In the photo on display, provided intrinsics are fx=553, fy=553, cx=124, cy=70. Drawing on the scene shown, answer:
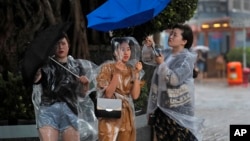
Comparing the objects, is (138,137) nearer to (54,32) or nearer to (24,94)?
(24,94)

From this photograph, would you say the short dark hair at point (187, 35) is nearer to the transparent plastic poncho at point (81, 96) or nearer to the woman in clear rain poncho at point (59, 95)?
the transparent plastic poncho at point (81, 96)

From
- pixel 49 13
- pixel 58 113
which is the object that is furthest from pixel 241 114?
pixel 58 113

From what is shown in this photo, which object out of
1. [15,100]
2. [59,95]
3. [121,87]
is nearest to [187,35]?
[121,87]

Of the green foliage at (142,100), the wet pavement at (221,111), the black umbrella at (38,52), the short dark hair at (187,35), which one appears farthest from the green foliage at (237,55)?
the black umbrella at (38,52)

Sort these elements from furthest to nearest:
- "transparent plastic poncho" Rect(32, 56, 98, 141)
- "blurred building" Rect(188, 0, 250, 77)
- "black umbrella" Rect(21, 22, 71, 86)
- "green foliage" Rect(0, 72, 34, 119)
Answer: "blurred building" Rect(188, 0, 250, 77) < "green foliage" Rect(0, 72, 34, 119) < "transparent plastic poncho" Rect(32, 56, 98, 141) < "black umbrella" Rect(21, 22, 71, 86)

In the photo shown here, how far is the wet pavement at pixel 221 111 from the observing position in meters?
9.72

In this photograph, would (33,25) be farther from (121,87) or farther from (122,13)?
(121,87)

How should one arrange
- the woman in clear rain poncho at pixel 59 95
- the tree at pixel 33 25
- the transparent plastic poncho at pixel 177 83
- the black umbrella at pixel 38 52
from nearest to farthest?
the black umbrella at pixel 38 52, the woman in clear rain poncho at pixel 59 95, the transparent plastic poncho at pixel 177 83, the tree at pixel 33 25

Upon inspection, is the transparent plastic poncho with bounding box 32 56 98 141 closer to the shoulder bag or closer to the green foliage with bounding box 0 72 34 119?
the shoulder bag

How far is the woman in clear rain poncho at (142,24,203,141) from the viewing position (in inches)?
215

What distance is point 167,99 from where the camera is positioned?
551 centimetres

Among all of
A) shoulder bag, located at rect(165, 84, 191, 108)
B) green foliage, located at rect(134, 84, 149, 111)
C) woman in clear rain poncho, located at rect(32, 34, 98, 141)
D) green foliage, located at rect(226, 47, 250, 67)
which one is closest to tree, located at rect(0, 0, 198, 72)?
green foliage, located at rect(134, 84, 149, 111)

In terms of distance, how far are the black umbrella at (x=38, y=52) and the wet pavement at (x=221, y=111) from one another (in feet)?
14.6

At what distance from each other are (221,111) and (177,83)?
25.5 ft
